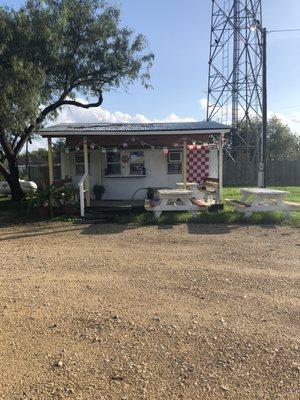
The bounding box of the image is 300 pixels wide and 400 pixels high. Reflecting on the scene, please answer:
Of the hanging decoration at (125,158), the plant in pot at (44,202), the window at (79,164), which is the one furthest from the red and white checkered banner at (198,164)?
the plant in pot at (44,202)

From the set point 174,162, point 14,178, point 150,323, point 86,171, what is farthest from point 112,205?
point 150,323

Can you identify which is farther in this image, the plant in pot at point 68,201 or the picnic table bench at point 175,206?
the plant in pot at point 68,201

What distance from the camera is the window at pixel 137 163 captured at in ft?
49.4

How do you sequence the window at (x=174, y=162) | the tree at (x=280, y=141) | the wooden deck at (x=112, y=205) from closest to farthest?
the wooden deck at (x=112, y=205)
the window at (x=174, y=162)
the tree at (x=280, y=141)

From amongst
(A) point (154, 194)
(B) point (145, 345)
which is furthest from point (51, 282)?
(A) point (154, 194)

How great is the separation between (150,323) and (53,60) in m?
10.8

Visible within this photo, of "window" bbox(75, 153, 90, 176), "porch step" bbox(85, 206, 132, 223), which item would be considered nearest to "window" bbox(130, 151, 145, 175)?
"window" bbox(75, 153, 90, 176)

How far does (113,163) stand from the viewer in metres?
15.1

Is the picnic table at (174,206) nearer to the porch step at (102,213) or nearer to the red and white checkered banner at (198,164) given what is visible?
the porch step at (102,213)

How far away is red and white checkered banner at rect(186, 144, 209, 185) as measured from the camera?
15266mm

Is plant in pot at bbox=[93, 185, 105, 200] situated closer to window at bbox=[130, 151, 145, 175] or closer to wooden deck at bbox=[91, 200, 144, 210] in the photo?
wooden deck at bbox=[91, 200, 144, 210]

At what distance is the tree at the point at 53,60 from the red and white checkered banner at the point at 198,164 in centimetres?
356

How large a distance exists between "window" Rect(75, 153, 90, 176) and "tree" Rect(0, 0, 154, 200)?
176cm

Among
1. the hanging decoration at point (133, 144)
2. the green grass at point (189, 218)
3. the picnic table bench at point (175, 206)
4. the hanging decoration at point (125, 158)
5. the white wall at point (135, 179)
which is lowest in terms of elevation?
the green grass at point (189, 218)
